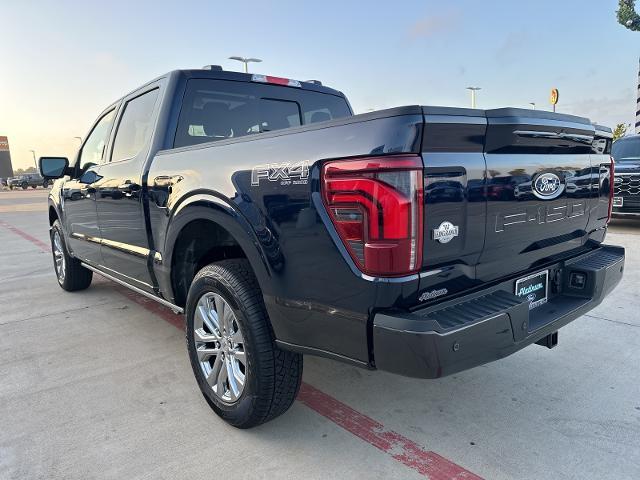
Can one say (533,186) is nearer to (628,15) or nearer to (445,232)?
(445,232)

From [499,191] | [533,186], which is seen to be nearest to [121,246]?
[499,191]

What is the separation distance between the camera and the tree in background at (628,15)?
24359 mm

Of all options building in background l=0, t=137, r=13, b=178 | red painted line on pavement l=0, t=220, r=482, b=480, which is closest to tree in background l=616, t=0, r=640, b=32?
red painted line on pavement l=0, t=220, r=482, b=480

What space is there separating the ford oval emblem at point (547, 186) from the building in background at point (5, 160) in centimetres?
8146

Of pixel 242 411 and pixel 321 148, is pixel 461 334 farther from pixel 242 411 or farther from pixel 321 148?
pixel 242 411

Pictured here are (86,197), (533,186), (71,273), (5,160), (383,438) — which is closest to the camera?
(533,186)

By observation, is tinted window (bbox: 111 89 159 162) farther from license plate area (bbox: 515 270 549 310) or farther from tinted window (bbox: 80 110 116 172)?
license plate area (bbox: 515 270 549 310)

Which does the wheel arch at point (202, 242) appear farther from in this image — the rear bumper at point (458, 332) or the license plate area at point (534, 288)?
the license plate area at point (534, 288)

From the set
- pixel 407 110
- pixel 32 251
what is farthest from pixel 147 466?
pixel 32 251

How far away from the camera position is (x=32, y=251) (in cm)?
869

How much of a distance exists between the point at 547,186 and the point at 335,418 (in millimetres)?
1648

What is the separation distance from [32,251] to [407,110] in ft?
29.6

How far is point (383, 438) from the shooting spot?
239 cm

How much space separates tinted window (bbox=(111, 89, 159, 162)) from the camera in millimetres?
3350
